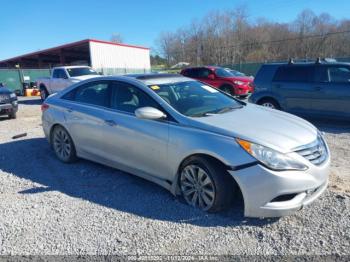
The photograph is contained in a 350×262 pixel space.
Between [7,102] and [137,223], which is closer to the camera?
[137,223]

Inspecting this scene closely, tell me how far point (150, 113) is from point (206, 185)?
110 centimetres

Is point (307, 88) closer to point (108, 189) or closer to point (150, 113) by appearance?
point (150, 113)

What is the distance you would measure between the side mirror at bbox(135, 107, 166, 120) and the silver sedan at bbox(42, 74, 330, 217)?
0.01 metres

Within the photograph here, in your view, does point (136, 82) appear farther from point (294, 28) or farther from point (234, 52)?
point (234, 52)

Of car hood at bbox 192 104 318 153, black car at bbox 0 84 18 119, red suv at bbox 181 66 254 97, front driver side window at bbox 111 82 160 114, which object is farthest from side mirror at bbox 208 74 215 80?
car hood at bbox 192 104 318 153

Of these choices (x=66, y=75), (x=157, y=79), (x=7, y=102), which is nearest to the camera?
(x=157, y=79)

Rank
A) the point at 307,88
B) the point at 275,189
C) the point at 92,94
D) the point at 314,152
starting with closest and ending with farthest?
1. the point at 275,189
2. the point at 314,152
3. the point at 92,94
4. the point at 307,88

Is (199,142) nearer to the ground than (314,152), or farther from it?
farther from it

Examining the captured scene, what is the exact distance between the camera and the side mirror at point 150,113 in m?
3.85

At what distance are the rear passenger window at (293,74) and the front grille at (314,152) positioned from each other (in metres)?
5.42

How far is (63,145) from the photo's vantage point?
564 centimetres

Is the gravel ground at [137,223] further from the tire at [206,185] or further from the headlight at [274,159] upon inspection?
the headlight at [274,159]

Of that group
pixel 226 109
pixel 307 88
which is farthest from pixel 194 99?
pixel 307 88

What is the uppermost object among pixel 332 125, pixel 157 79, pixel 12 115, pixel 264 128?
pixel 157 79
